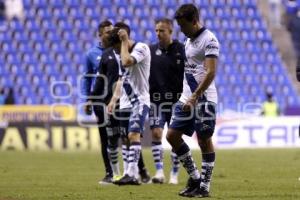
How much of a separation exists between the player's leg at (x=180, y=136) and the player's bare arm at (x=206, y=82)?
290 millimetres

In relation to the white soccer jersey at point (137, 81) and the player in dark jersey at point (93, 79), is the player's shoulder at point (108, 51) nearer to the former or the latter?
the player in dark jersey at point (93, 79)

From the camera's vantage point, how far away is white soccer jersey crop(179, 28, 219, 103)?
376 inches

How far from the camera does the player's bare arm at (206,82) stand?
30.9ft

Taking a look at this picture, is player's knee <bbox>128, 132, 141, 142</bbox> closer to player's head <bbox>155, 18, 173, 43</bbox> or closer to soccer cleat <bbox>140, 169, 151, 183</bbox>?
soccer cleat <bbox>140, 169, 151, 183</bbox>

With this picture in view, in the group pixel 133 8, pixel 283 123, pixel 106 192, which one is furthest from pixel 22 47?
pixel 106 192

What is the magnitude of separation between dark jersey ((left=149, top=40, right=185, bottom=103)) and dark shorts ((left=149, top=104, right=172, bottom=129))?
0.41ft

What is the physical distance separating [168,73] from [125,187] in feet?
7.56

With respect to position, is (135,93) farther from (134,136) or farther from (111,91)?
(111,91)

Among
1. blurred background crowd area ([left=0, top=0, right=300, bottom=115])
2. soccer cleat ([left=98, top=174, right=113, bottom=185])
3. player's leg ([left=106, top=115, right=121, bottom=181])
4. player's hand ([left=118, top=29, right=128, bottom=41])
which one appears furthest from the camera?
blurred background crowd area ([left=0, top=0, right=300, bottom=115])

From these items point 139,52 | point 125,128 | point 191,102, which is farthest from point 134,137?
point 191,102

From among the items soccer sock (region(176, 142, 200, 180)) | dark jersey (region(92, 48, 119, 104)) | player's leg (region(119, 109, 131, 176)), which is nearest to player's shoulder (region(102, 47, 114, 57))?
dark jersey (region(92, 48, 119, 104))

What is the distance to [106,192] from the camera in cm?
1071

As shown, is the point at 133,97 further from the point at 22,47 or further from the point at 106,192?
the point at 22,47

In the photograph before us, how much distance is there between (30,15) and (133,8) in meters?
4.32
